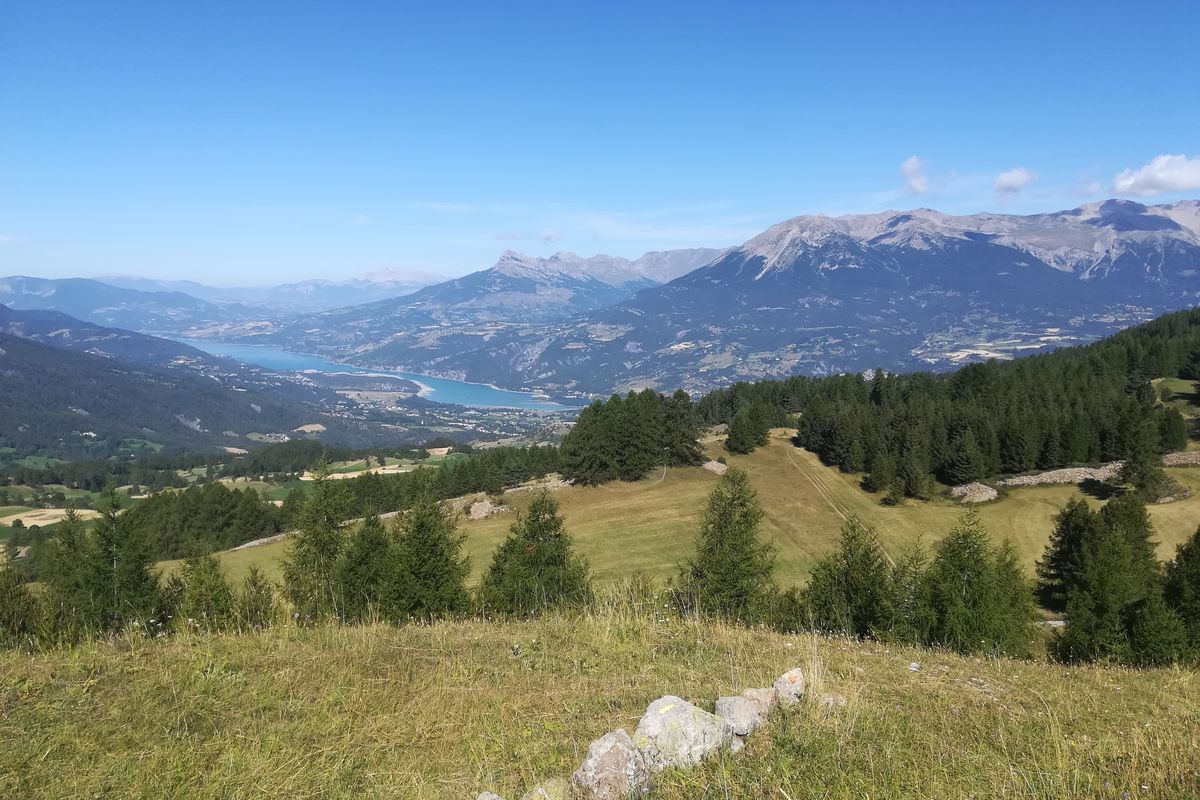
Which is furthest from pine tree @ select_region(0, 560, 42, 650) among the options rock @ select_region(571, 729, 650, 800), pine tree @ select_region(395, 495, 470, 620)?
rock @ select_region(571, 729, 650, 800)

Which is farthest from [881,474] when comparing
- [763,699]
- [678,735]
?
[678,735]

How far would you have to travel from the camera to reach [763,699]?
6.64 metres

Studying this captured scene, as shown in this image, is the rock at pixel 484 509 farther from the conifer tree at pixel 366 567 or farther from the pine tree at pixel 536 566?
the conifer tree at pixel 366 567

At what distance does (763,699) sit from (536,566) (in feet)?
70.1

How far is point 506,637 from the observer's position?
33.8ft

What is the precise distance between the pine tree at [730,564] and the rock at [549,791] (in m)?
17.4

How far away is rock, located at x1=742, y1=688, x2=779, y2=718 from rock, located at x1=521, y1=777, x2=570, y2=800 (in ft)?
7.61

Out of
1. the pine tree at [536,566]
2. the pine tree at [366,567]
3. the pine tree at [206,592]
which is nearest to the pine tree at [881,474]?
the pine tree at [536,566]

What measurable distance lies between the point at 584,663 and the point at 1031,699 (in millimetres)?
6008

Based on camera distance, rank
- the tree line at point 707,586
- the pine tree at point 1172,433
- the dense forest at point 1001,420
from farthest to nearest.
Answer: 1. the dense forest at point 1001,420
2. the pine tree at point 1172,433
3. the tree line at point 707,586

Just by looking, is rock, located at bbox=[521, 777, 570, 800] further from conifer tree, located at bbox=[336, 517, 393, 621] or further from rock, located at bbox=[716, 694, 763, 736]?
conifer tree, located at bbox=[336, 517, 393, 621]

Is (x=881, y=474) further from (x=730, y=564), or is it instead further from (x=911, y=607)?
(x=911, y=607)

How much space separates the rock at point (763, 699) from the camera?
648cm

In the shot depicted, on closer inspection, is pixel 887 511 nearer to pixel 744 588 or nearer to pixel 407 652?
pixel 744 588
